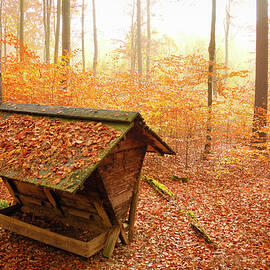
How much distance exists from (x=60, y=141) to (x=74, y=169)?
0.89 m

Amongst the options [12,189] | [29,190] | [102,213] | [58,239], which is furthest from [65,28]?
[58,239]

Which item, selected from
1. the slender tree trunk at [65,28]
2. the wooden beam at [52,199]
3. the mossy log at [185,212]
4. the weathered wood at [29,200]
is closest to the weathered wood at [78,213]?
the wooden beam at [52,199]

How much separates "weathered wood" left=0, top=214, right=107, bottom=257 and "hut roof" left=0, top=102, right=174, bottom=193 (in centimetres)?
154

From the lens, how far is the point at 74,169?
12.9 feet

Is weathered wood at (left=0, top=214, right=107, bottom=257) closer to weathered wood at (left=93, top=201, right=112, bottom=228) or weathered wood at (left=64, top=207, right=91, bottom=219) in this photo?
weathered wood at (left=93, top=201, right=112, bottom=228)

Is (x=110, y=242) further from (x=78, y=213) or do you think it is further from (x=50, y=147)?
(x=50, y=147)

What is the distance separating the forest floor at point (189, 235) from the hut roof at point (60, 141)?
2184 mm

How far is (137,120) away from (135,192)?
6.43 feet

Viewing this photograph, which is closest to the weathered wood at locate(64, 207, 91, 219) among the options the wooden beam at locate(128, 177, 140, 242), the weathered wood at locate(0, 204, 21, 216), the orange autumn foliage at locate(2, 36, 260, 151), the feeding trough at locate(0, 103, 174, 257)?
the feeding trough at locate(0, 103, 174, 257)

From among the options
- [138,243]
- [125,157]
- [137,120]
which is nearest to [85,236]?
[138,243]

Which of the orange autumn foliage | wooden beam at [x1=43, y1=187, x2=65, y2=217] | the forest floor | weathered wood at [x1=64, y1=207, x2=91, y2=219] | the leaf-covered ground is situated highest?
the orange autumn foliage

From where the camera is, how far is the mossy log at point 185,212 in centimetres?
662

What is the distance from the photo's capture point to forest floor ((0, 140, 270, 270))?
5.41 m

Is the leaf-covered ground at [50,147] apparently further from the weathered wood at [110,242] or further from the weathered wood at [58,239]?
the weathered wood at [110,242]
